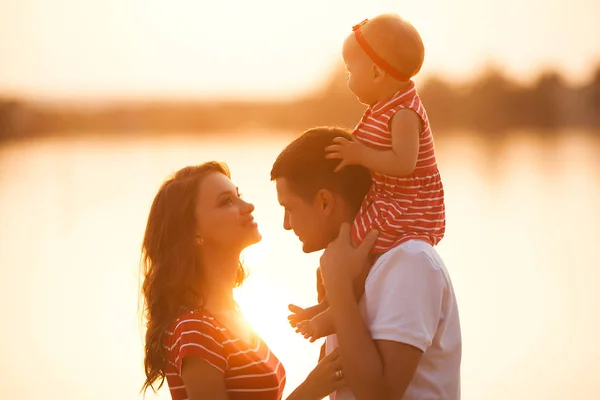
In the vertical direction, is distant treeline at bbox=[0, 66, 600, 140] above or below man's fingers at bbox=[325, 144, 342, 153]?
above

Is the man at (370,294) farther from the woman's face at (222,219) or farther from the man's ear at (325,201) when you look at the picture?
the woman's face at (222,219)

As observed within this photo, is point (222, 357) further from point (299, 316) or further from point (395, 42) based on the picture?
point (395, 42)

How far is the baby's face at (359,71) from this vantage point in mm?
3158

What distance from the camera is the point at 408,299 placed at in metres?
2.86

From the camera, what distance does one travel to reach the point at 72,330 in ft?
30.0

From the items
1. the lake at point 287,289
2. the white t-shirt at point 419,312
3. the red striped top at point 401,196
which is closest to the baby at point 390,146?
the red striped top at point 401,196

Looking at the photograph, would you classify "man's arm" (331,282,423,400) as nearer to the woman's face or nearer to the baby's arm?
the baby's arm

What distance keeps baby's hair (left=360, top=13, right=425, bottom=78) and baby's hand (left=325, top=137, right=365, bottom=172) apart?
0.88 ft

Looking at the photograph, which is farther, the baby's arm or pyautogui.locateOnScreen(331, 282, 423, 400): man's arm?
the baby's arm

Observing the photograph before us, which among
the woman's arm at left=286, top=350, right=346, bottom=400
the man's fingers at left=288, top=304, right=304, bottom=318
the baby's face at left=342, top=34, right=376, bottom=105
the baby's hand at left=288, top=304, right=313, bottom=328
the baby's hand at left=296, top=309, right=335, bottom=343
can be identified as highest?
the baby's face at left=342, top=34, right=376, bottom=105

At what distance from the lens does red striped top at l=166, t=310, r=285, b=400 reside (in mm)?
3373

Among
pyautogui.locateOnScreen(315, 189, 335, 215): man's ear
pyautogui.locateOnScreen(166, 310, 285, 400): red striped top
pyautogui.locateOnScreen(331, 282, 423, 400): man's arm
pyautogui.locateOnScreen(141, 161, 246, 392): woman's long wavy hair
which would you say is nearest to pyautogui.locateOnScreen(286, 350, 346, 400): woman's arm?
pyautogui.locateOnScreen(331, 282, 423, 400): man's arm

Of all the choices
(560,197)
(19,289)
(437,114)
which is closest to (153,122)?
(437,114)

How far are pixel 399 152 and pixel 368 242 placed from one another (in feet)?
0.89
